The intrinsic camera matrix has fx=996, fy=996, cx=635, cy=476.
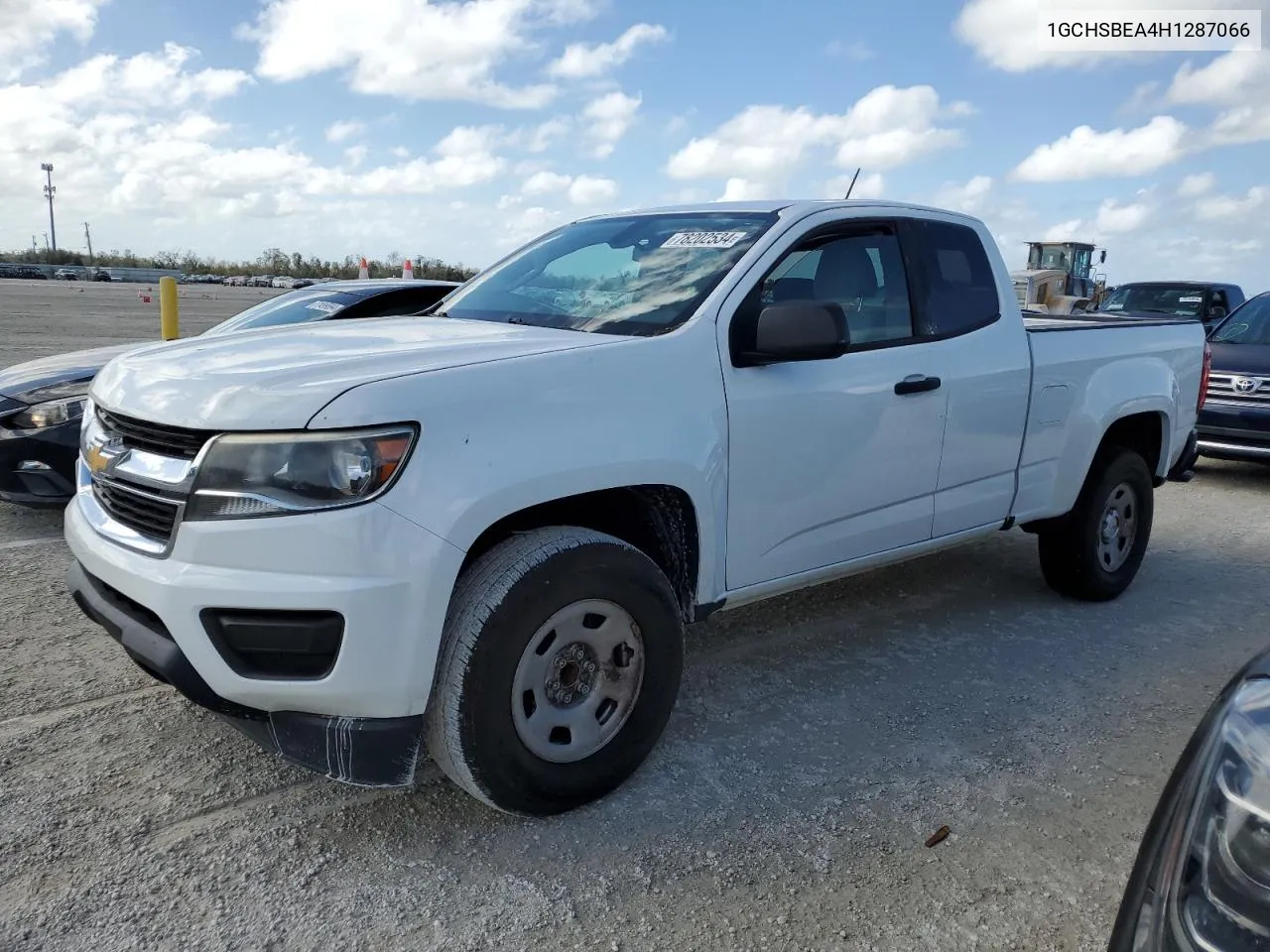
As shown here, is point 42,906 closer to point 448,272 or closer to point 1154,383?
point 1154,383

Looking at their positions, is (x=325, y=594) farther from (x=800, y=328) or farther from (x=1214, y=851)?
(x=1214, y=851)

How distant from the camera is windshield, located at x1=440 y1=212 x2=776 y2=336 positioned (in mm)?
3223

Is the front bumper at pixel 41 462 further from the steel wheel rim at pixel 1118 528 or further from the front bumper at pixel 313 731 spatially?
Answer: the steel wheel rim at pixel 1118 528

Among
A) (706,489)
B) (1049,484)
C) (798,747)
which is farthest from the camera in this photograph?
(1049,484)

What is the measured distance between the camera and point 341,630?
234 centimetres

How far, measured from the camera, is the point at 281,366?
8.48 ft

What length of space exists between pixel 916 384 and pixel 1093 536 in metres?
1.69

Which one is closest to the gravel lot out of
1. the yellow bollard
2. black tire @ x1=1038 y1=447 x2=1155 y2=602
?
black tire @ x1=1038 y1=447 x2=1155 y2=602

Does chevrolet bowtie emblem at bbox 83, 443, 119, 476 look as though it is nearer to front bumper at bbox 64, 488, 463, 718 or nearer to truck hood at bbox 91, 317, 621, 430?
truck hood at bbox 91, 317, 621, 430

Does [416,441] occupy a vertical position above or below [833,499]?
above

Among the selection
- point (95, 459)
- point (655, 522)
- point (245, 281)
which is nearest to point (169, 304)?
point (95, 459)

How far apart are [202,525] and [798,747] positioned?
77.9 inches

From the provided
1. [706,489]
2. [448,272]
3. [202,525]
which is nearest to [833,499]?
[706,489]

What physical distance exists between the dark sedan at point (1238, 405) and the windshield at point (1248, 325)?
5cm
